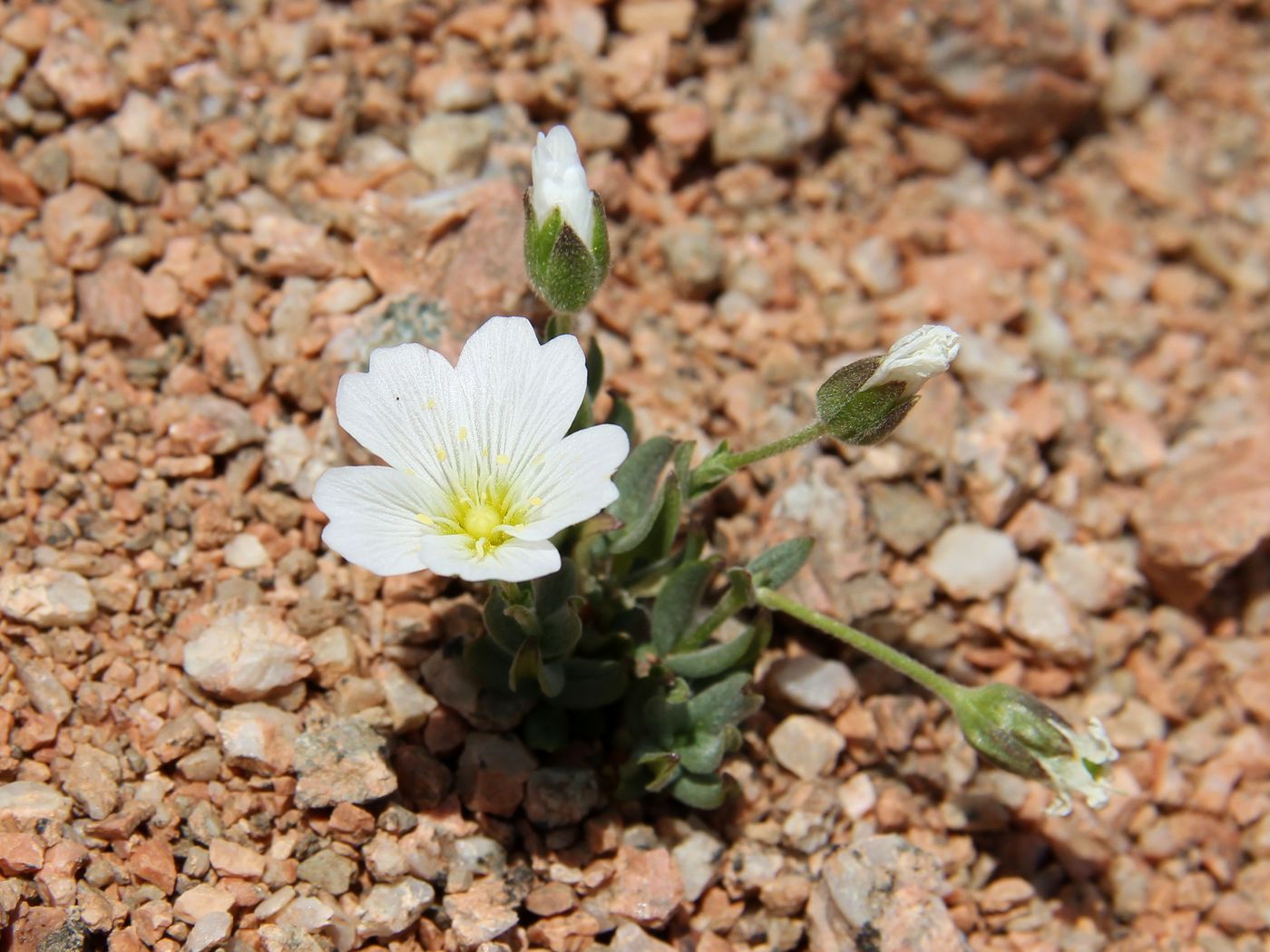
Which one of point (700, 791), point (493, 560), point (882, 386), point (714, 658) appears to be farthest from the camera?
point (714, 658)

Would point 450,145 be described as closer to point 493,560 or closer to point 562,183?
point 562,183

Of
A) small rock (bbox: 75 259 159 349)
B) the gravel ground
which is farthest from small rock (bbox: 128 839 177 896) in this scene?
small rock (bbox: 75 259 159 349)

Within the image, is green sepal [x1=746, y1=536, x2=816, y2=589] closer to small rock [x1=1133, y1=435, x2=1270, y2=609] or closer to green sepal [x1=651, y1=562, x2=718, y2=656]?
green sepal [x1=651, y1=562, x2=718, y2=656]

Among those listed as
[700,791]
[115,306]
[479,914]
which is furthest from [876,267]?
[479,914]

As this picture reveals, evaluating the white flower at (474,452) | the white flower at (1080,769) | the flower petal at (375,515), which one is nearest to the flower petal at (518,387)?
the white flower at (474,452)

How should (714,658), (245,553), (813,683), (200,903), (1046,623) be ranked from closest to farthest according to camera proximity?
(200,903), (714,658), (245,553), (813,683), (1046,623)
